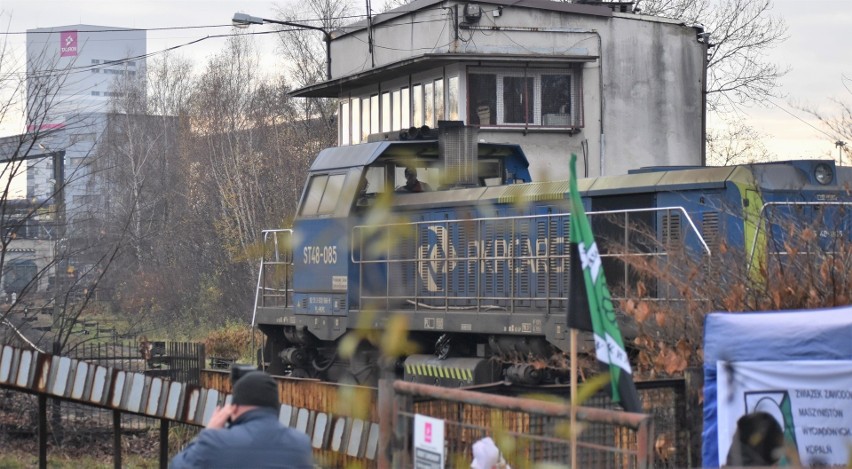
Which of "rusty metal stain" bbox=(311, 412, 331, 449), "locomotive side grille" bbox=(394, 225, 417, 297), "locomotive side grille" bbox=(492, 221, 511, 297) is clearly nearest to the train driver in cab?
"locomotive side grille" bbox=(394, 225, 417, 297)

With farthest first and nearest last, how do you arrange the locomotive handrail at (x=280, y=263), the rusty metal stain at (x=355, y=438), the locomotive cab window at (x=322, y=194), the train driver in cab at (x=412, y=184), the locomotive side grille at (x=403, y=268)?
the locomotive handrail at (x=280, y=263), the locomotive cab window at (x=322, y=194), the train driver in cab at (x=412, y=184), the locomotive side grille at (x=403, y=268), the rusty metal stain at (x=355, y=438)

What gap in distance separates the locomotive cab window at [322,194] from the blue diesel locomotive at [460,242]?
28mm

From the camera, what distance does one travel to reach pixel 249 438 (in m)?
5.18

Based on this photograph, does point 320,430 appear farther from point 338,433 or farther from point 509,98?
point 509,98

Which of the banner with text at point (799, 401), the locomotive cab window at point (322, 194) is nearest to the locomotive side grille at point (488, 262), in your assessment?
the locomotive cab window at point (322, 194)

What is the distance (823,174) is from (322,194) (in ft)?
25.1

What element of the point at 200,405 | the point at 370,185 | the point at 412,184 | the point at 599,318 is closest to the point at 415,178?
the point at 412,184

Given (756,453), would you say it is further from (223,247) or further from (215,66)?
(215,66)

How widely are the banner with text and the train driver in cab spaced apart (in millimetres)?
9677

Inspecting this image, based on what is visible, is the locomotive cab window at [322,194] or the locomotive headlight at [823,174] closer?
the locomotive headlight at [823,174]

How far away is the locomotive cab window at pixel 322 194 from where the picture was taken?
1658 centimetres

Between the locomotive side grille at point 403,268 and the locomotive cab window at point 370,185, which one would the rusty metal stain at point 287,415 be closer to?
the locomotive side grille at point 403,268

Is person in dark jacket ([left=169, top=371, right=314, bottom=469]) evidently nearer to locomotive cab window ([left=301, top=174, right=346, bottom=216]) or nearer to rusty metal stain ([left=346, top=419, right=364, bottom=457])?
rusty metal stain ([left=346, top=419, right=364, bottom=457])

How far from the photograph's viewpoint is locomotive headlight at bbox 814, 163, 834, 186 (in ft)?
40.5
